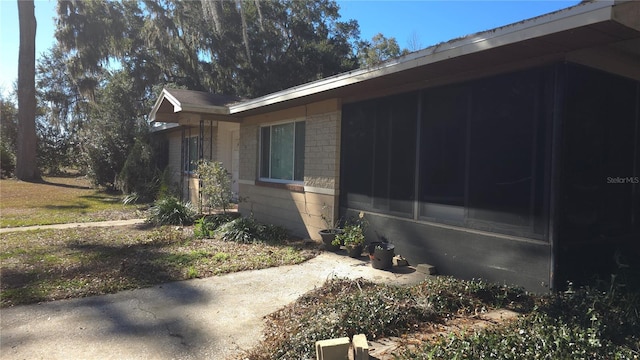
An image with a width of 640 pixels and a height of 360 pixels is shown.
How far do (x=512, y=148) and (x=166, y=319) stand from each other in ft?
13.9

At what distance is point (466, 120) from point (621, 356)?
3.07 meters

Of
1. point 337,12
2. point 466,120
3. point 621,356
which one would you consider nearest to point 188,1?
point 337,12

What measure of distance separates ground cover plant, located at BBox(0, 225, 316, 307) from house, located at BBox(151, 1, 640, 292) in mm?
2194

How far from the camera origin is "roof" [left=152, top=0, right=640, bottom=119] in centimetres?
335

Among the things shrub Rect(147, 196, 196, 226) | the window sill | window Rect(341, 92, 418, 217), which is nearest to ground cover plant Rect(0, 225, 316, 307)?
shrub Rect(147, 196, 196, 226)

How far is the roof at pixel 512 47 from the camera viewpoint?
11.0 ft

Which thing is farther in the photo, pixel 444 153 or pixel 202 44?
pixel 202 44

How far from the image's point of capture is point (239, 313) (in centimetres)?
435

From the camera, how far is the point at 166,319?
13.8 feet

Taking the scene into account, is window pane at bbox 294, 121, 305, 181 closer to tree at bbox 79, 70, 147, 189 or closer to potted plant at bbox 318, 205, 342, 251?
potted plant at bbox 318, 205, 342, 251

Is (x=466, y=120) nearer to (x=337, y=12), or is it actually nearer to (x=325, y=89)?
(x=325, y=89)

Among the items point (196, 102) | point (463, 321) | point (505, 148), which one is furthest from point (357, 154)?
point (196, 102)

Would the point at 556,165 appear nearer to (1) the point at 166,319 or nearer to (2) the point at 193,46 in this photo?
(1) the point at 166,319

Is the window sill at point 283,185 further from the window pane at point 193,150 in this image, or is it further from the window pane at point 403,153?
the window pane at point 193,150
